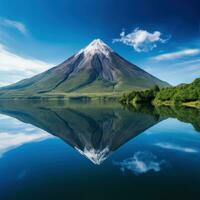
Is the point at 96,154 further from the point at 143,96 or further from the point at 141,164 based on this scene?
the point at 143,96

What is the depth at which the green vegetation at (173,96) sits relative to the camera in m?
81.1

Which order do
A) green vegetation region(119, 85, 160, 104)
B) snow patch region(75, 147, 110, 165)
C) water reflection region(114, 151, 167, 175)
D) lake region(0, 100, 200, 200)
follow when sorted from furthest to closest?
green vegetation region(119, 85, 160, 104), snow patch region(75, 147, 110, 165), water reflection region(114, 151, 167, 175), lake region(0, 100, 200, 200)

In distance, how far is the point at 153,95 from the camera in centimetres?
11506

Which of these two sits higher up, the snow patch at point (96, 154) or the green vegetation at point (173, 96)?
the green vegetation at point (173, 96)

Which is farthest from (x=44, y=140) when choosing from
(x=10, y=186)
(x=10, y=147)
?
(x=10, y=186)

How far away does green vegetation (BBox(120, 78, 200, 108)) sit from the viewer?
266 ft

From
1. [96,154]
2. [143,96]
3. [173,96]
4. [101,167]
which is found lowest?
[96,154]

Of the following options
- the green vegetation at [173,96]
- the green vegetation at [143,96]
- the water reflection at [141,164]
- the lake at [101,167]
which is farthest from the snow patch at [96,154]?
the green vegetation at [143,96]

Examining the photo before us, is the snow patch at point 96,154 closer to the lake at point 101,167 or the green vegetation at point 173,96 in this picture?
the lake at point 101,167

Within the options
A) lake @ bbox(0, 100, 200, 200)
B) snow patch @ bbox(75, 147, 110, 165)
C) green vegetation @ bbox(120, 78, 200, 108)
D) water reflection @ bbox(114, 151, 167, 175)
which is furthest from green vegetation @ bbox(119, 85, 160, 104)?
water reflection @ bbox(114, 151, 167, 175)

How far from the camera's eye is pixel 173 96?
95438 mm

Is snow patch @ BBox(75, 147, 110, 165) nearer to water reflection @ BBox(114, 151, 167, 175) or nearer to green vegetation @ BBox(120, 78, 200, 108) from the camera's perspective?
water reflection @ BBox(114, 151, 167, 175)

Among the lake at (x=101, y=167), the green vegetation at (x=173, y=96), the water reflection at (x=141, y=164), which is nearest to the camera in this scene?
the lake at (x=101, y=167)

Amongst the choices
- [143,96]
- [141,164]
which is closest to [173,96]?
[143,96]
